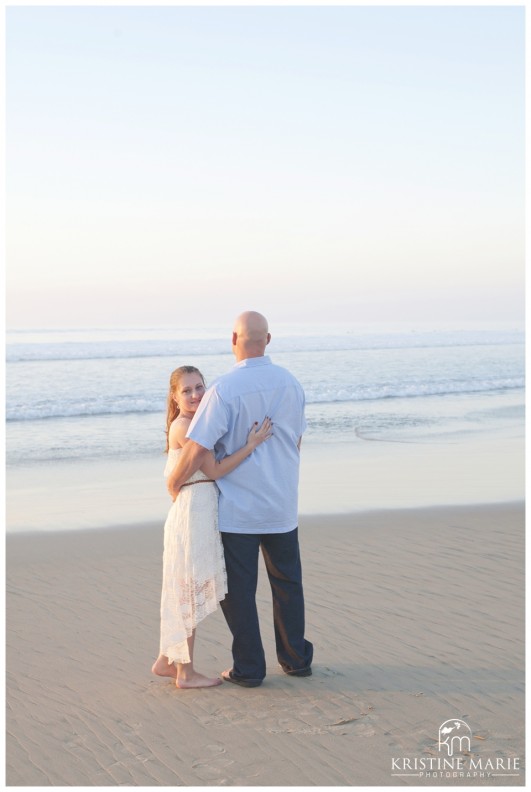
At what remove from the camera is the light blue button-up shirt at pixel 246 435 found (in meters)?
4.91

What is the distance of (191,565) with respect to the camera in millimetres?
4930

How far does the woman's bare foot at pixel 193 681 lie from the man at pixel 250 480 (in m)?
0.11

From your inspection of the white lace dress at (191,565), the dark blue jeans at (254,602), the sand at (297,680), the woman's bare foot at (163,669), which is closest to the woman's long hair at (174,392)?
the white lace dress at (191,565)

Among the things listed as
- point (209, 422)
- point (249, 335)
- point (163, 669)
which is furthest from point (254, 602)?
point (249, 335)

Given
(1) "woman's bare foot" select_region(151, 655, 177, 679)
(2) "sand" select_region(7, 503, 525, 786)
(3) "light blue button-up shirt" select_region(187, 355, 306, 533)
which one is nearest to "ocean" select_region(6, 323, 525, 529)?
(2) "sand" select_region(7, 503, 525, 786)

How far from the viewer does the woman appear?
4.95m

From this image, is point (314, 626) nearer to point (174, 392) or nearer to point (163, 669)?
point (163, 669)

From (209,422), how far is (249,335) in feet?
1.83

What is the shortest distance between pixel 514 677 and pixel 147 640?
2385 millimetres

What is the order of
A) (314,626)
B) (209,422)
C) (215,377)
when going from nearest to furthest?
(209,422)
(314,626)
(215,377)

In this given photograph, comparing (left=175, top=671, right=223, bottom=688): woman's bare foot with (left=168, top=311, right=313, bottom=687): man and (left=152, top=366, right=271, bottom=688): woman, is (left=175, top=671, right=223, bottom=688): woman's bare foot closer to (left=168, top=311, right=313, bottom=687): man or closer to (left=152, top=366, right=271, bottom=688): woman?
(left=152, top=366, right=271, bottom=688): woman

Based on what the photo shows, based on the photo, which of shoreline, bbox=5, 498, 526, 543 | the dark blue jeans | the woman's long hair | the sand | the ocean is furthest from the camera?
the ocean

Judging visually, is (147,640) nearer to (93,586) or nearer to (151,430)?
(93,586)

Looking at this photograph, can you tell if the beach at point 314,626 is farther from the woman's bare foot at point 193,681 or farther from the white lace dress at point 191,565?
the white lace dress at point 191,565
